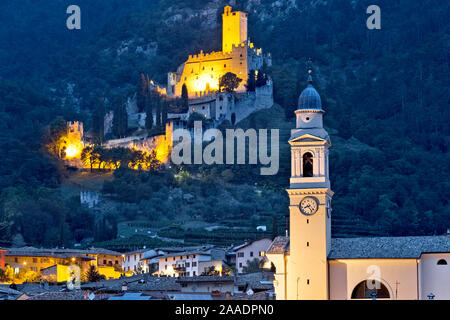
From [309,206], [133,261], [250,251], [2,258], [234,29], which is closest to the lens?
[309,206]

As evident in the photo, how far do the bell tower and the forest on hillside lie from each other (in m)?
50.7

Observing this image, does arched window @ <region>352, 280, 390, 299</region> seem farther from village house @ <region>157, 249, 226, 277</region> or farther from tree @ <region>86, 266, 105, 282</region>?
village house @ <region>157, 249, 226, 277</region>

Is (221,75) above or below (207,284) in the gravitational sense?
above

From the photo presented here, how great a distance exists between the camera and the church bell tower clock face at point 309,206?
1657 inches

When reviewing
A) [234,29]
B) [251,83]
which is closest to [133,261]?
[251,83]

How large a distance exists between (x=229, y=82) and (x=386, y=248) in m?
88.3

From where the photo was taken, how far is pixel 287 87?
→ 13212 centimetres

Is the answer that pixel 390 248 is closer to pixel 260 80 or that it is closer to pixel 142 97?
pixel 260 80

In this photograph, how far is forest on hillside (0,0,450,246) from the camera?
113062mm

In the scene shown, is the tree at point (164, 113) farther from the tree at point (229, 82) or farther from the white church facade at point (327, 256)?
the white church facade at point (327, 256)

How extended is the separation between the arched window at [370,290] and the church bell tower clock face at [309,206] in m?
3.26

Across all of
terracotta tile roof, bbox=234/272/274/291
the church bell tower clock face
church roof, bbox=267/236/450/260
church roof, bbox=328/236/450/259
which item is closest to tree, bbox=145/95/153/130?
terracotta tile roof, bbox=234/272/274/291
